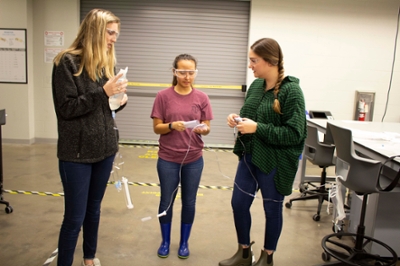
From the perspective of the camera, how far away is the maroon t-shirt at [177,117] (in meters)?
2.31

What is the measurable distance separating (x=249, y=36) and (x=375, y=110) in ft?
8.44

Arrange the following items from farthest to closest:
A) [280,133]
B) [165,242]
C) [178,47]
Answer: [178,47] < [165,242] < [280,133]

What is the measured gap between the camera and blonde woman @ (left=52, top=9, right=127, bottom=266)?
174cm

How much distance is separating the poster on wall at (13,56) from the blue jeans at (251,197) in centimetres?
503

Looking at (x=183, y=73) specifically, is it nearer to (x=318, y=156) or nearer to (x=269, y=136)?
(x=269, y=136)

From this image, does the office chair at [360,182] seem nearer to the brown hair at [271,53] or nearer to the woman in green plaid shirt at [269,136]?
the woman in green plaid shirt at [269,136]

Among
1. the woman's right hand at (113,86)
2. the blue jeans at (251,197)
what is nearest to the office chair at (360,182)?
the blue jeans at (251,197)

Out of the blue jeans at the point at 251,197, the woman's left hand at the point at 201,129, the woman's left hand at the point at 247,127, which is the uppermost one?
the woman's left hand at the point at 247,127

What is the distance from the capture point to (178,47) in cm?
620

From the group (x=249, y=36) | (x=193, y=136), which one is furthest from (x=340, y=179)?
(x=249, y=36)

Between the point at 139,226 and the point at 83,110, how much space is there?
5.16ft

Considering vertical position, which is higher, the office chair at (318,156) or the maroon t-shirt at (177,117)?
the maroon t-shirt at (177,117)

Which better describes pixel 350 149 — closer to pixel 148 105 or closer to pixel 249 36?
pixel 249 36

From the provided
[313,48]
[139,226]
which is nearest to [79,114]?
[139,226]
